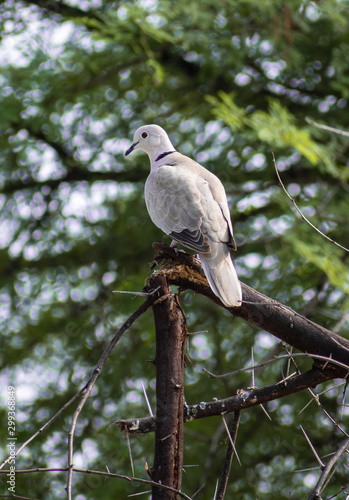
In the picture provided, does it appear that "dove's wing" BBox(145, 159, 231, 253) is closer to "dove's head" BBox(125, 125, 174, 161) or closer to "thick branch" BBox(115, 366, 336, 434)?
"dove's head" BBox(125, 125, 174, 161)

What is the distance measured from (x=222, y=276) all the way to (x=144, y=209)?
3.05m

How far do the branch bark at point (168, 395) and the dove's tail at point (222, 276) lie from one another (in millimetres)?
253

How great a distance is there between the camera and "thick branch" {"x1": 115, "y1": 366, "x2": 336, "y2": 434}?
1968 millimetres

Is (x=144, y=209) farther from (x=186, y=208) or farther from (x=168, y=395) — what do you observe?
(x=168, y=395)

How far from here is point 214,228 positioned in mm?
2789

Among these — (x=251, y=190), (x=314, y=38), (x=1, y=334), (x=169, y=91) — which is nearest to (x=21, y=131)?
(x=169, y=91)

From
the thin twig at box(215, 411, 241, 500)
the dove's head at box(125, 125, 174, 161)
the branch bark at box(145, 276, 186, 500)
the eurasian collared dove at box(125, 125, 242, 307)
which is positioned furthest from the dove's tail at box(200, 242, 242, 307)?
the dove's head at box(125, 125, 174, 161)

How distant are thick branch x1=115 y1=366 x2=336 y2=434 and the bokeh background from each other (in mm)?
2071

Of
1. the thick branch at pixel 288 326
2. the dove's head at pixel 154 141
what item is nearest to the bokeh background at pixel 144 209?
the dove's head at pixel 154 141

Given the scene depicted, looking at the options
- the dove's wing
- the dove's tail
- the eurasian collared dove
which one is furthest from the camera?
the dove's wing

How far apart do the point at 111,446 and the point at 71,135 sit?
266cm

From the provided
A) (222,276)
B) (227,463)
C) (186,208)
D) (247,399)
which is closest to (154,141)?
(186,208)

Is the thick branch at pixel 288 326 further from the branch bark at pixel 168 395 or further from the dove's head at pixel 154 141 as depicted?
the dove's head at pixel 154 141

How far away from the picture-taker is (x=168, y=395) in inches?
73.4
